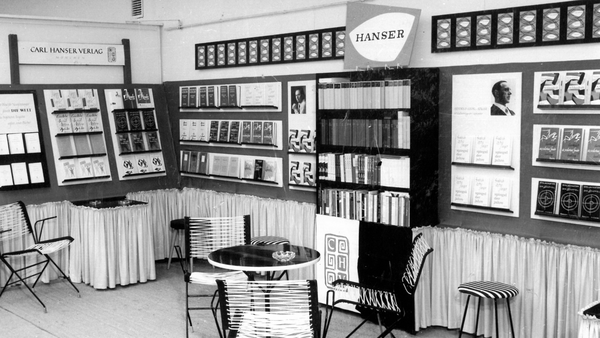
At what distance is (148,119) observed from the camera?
839 cm

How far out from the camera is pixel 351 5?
6.10 meters

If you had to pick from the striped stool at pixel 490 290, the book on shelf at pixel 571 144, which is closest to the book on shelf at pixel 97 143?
the striped stool at pixel 490 290

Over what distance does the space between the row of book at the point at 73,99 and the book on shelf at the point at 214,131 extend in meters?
1.35

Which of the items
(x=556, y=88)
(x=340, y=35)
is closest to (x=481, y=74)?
(x=556, y=88)

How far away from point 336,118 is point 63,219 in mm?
3426

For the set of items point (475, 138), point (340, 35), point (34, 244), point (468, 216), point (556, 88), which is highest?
point (340, 35)

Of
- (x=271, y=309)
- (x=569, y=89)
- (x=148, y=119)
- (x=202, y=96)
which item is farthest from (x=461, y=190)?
(x=148, y=119)

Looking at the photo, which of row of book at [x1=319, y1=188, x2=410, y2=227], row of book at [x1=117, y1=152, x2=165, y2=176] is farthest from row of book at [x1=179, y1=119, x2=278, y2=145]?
row of book at [x1=319, y1=188, x2=410, y2=227]

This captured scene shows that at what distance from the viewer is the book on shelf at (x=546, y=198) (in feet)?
16.7

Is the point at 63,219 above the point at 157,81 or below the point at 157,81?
below

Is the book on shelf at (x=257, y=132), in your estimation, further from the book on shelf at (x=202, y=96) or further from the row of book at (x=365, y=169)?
the row of book at (x=365, y=169)

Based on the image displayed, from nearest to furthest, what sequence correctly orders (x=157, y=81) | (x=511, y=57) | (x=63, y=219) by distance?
1. (x=511, y=57)
2. (x=63, y=219)
3. (x=157, y=81)

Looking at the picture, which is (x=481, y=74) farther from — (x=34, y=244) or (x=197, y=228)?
(x=34, y=244)

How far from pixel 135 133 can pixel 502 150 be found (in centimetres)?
463
